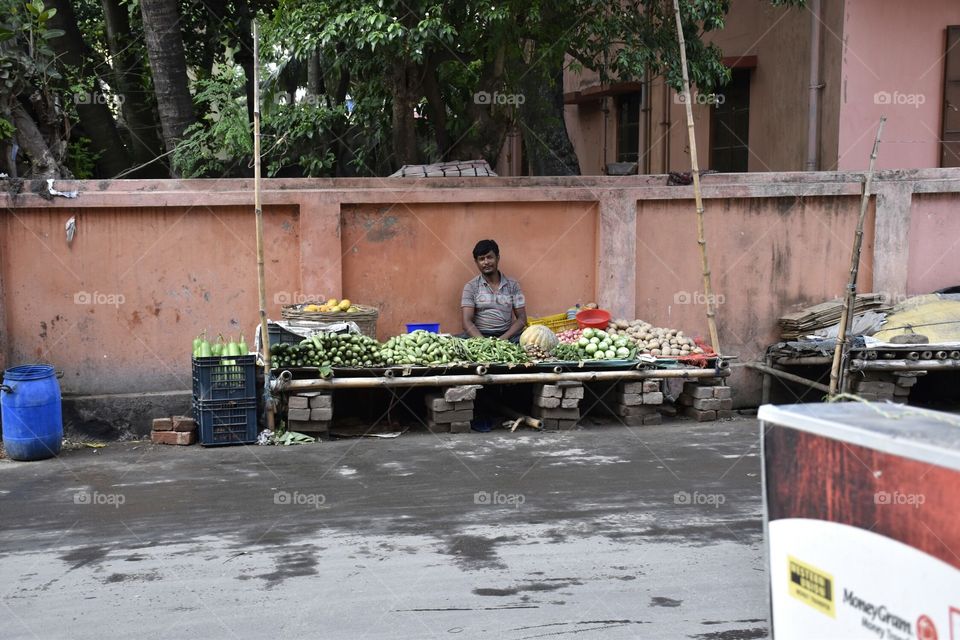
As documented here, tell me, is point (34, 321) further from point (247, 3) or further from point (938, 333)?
point (938, 333)

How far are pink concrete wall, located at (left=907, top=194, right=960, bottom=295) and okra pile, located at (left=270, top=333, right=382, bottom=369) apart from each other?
19.9ft

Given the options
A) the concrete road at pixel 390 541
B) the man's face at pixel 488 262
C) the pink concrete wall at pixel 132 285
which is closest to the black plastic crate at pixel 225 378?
the concrete road at pixel 390 541

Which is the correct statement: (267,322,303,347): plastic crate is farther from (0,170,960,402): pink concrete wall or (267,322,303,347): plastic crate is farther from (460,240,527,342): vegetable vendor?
(460,240,527,342): vegetable vendor

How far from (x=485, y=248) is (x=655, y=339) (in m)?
1.91

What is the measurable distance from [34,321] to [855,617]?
8.63m

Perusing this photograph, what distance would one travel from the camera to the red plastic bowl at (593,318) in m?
10.3

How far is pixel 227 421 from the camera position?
886cm

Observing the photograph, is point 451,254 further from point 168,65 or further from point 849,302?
point 168,65

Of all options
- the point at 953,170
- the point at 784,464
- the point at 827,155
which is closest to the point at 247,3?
Result: the point at 827,155

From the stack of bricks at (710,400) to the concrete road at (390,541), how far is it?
0.84 metres

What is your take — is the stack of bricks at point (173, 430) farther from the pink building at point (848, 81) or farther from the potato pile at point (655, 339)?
the pink building at point (848, 81)

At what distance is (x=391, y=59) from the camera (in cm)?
1025

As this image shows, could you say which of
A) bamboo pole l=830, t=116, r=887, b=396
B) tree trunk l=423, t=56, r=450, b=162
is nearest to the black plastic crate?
tree trunk l=423, t=56, r=450, b=162

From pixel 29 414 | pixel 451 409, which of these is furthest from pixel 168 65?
pixel 451 409
